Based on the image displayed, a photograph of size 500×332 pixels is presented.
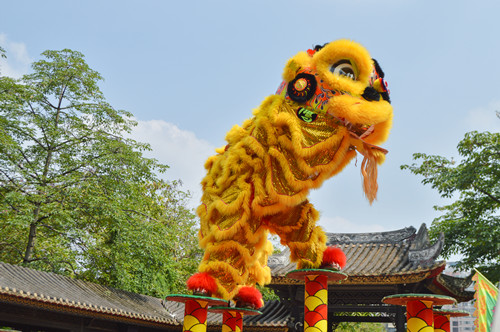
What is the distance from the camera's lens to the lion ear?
4.92 m

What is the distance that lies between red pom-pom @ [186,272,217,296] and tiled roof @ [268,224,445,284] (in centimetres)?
399

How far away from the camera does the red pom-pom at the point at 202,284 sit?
14.7ft

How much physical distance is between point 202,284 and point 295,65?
234 centimetres

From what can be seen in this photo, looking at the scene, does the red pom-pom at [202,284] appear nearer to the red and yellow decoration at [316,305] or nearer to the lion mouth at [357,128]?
the red and yellow decoration at [316,305]

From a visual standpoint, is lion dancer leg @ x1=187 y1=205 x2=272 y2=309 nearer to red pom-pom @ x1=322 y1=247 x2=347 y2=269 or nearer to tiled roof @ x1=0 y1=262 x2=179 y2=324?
red pom-pom @ x1=322 y1=247 x2=347 y2=269

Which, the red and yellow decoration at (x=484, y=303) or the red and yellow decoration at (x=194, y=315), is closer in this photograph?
the red and yellow decoration at (x=484, y=303)

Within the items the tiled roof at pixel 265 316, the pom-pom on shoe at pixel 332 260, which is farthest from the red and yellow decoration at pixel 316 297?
the tiled roof at pixel 265 316

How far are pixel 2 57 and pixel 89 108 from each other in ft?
7.62

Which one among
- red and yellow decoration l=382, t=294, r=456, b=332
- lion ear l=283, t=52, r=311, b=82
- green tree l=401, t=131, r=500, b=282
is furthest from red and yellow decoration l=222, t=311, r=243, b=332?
green tree l=401, t=131, r=500, b=282

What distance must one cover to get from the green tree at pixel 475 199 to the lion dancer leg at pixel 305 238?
22.8 ft

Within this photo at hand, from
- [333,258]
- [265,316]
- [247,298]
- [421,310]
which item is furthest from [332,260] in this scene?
[265,316]

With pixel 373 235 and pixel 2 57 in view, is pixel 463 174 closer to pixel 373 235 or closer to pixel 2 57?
pixel 373 235

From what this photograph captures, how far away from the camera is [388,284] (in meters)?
8.15

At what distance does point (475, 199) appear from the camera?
37.6 ft
